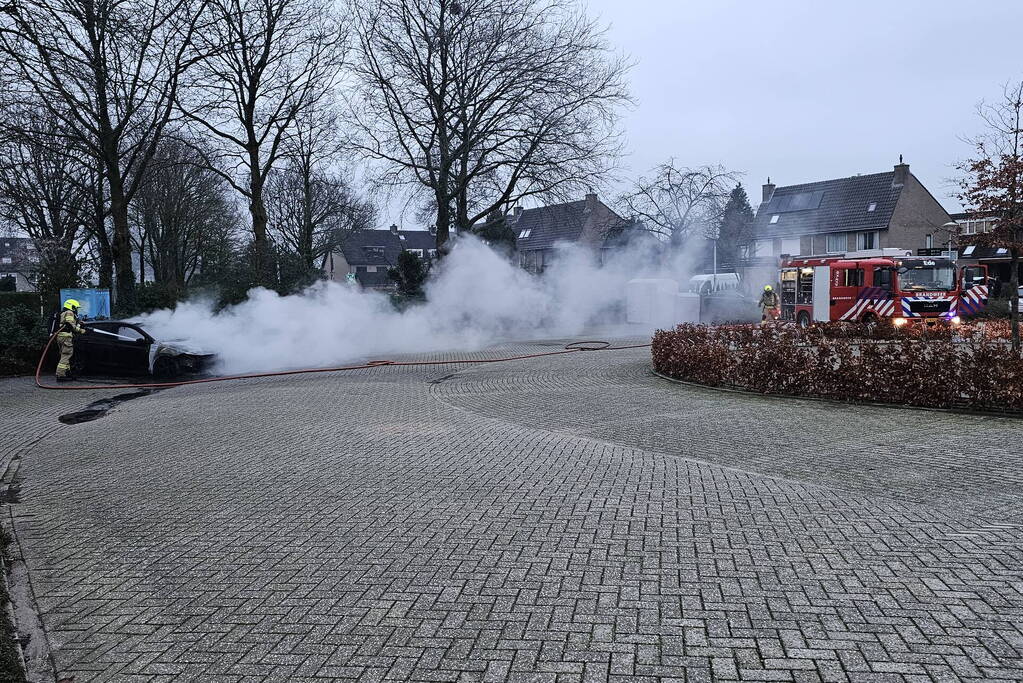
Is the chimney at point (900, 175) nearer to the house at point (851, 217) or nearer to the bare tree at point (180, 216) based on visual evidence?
the house at point (851, 217)

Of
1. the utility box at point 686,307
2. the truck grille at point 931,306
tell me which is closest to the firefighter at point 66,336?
the utility box at point 686,307

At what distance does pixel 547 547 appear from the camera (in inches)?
204

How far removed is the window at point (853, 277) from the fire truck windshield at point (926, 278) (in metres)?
1.39

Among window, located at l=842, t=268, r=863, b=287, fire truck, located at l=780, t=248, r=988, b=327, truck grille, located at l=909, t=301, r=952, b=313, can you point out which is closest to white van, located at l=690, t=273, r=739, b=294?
fire truck, located at l=780, t=248, r=988, b=327

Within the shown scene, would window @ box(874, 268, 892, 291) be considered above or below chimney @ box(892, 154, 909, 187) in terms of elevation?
below

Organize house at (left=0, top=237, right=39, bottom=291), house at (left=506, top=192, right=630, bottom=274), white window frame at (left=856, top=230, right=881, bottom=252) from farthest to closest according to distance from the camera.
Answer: white window frame at (left=856, top=230, right=881, bottom=252)
house at (left=506, top=192, right=630, bottom=274)
house at (left=0, top=237, right=39, bottom=291)

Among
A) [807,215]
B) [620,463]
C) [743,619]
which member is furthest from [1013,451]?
[807,215]

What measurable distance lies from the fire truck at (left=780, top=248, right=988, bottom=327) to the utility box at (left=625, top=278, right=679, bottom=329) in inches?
246

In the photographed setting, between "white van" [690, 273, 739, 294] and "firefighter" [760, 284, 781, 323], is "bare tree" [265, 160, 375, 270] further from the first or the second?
"firefighter" [760, 284, 781, 323]

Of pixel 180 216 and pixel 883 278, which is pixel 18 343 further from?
pixel 883 278

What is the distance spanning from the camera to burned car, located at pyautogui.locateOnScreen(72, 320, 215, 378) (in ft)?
53.4

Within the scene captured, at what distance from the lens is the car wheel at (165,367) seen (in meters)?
16.2

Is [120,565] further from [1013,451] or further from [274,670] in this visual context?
[1013,451]

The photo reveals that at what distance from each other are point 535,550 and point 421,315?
67.3ft
